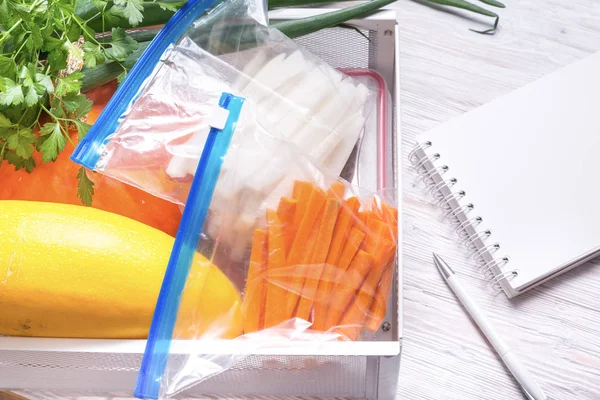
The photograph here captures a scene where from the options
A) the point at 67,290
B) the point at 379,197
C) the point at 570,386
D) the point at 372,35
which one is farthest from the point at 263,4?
the point at 570,386

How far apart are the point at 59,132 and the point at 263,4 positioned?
0.25 metres

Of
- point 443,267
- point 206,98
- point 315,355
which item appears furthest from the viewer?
point 443,267

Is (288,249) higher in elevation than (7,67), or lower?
lower

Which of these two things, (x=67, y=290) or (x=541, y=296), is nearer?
(x=67, y=290)

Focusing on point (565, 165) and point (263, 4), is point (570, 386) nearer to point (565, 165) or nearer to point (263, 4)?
point (565, 165)

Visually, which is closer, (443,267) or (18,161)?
(18,161)

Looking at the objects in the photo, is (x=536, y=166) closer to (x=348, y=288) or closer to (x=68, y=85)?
(x=348, y=288)

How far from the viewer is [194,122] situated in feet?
1.99

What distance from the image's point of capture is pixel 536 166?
0.75m

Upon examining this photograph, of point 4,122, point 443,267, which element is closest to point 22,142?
point 4,122

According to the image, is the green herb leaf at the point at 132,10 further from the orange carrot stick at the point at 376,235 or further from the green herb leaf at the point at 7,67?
the orange carrot stick at the point at 376,235

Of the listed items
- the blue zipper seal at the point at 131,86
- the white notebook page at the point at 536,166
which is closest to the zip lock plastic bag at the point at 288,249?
the blue zipper seal at the point at 131,86

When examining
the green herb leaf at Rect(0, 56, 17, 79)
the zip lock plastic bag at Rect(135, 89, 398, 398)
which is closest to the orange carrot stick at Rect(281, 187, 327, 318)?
the zip lock plastic bag at Rect(135, 89, 398, 398)

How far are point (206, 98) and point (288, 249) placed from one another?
0.18 metres
